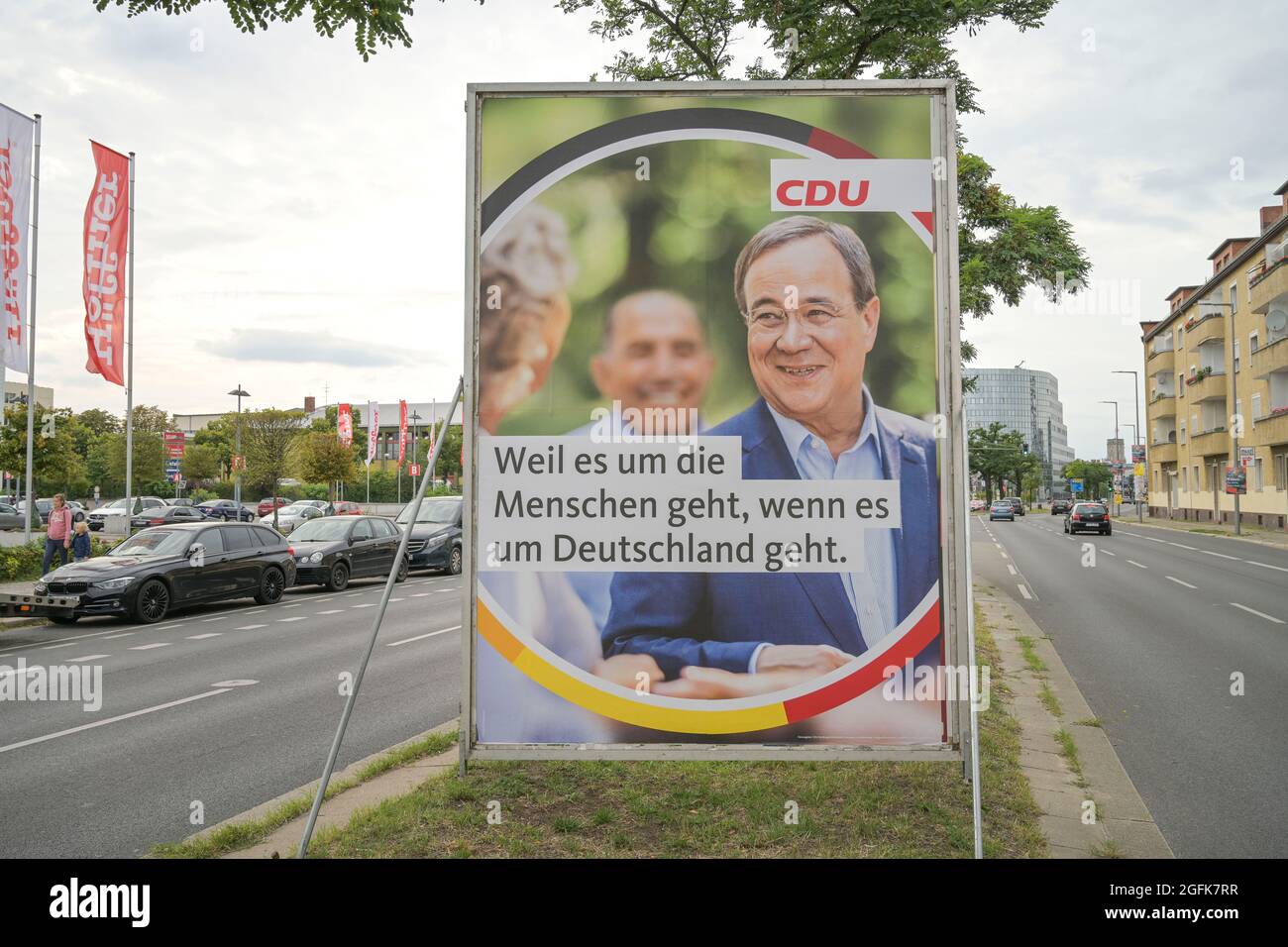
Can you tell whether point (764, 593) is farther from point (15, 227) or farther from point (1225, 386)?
point (1225, 386)

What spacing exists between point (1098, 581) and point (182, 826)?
18129 mm

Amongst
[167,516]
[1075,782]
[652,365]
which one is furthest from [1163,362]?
[652,365]

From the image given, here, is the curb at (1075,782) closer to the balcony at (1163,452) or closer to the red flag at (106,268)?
the red flag at (106,268)

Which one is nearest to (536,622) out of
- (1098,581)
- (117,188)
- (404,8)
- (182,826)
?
(182,826)

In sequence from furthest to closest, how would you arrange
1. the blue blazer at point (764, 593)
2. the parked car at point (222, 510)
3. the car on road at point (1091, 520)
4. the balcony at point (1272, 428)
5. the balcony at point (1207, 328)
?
the balcony at point (1207, 328) < the parked car at point (222, 510) < the car on road at point (1091, 520) < the balcony at point (1272, 428) < the blue blazer at point (764, 593)

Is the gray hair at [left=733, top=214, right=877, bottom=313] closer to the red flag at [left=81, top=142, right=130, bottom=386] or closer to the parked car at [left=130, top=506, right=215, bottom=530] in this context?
the red flag at [left=81, top=142, right=130, bottom=386]

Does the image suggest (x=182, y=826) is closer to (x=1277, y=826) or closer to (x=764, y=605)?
(x=764, y=605)

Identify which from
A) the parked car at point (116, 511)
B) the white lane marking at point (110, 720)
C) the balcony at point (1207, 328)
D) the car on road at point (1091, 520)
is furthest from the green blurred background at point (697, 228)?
the balcony at point (1207, 328)

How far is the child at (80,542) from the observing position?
57.5 ft

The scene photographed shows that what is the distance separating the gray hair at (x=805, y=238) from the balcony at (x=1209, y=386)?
182 ft

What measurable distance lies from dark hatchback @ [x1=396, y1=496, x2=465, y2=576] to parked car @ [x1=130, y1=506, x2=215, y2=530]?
63.2ft

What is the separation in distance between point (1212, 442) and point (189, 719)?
56.9 meters

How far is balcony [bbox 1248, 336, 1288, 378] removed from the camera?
38.4 metres

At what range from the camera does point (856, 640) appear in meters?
4.40
